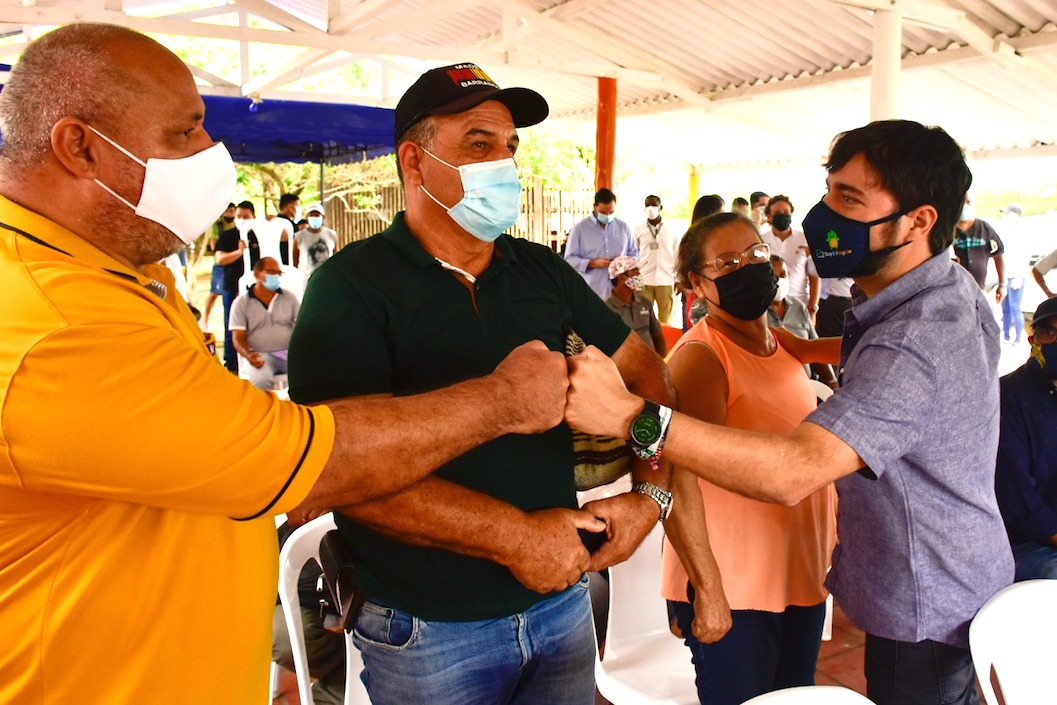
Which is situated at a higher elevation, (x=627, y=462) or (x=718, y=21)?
(x=718, y=21)

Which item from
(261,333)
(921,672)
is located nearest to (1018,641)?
(921,672)

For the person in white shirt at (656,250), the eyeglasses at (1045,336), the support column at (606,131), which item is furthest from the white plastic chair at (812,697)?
the support column at (606,131)

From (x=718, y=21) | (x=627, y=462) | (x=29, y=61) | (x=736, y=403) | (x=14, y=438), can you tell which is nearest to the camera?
(x=14, y=438)

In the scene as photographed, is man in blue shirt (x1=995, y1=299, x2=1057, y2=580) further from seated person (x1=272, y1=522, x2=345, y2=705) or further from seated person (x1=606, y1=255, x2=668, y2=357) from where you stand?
seated person (x1=606, y1=255, x2=668, y2=357)

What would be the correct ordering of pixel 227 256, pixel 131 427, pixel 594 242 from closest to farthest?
pixel 131 427 < pixel 594 242 < pixel 227 256

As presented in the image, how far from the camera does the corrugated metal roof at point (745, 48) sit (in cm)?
746

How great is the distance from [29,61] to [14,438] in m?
0.57

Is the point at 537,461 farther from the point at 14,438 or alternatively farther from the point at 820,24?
the point at 820,24

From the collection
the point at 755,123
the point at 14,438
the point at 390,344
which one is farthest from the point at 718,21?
the point at 14,438

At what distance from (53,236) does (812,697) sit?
1.46m

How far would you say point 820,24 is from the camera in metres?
8.62

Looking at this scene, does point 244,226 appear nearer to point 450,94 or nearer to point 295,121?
point 295,121

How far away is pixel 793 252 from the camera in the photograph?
300 inches

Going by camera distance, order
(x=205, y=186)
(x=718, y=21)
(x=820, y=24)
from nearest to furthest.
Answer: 1. (x=205, y=186)
2. (x=820, y=24)
3. (x=718, y=21)
